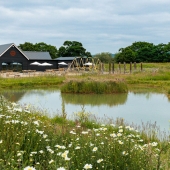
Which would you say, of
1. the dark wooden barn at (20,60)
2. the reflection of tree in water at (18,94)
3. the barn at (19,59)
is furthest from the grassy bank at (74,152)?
the barn at (19,59)

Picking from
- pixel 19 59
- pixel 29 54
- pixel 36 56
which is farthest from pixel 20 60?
pixel 36 56

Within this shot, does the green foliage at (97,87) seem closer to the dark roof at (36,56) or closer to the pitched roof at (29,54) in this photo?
the pitched roof at (29,54)

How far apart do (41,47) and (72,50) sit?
5.60 meters

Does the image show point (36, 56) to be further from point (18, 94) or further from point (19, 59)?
point (18, 94)

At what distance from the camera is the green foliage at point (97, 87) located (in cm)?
1680

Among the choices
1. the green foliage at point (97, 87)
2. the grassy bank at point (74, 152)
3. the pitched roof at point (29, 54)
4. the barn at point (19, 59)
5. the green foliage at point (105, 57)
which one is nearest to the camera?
the grassy bank at point (74, 152)

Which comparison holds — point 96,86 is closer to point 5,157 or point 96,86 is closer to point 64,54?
point 5,157

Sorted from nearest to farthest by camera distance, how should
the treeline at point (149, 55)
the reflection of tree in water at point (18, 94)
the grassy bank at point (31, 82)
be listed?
1. the reflection of tree in water at point (18, 94)
2. the grassy bank at point (31, 82)
3. the treeline at point (149, 55)

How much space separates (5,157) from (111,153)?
1136 millimetres

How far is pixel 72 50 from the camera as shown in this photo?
174ft

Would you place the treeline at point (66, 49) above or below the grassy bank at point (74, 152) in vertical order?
above

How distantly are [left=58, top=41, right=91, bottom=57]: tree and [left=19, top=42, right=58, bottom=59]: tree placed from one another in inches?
52.0

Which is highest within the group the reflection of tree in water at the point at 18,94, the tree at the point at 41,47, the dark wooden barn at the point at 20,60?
the tree at the point at 41,47

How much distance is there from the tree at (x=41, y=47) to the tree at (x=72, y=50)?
132cm
